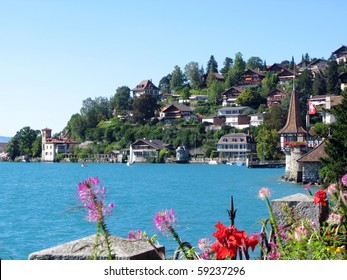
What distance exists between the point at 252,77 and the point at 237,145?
23440mm

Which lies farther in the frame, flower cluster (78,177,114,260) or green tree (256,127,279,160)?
green tree (256,127,279,160)

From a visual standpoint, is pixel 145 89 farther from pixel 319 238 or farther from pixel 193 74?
pixel 319 238

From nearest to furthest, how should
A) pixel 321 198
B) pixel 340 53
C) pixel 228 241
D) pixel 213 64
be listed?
pixel 228 241 < pixel 321 198 < pixel 340 53 < pixel 213 64

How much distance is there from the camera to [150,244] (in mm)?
2342

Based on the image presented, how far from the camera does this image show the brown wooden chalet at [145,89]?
5162 inches

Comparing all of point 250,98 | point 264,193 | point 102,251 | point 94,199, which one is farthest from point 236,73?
point 102,251

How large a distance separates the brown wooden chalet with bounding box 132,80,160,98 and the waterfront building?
1757cm

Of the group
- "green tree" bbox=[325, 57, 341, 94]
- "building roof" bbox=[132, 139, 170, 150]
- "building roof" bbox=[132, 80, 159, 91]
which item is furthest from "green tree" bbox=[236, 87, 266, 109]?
"building roof" bbox=[132, 80, 159, 91]

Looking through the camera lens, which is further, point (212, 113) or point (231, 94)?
point (231, 94)

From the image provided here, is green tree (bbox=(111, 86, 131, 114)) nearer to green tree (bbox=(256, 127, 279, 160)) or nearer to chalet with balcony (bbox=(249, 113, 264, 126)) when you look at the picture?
chalet with balcony (bbox=(249, 113, 264, 126))

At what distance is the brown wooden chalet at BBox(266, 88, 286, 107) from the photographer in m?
101

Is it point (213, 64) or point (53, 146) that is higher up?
point (213, 64)

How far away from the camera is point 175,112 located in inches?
4318

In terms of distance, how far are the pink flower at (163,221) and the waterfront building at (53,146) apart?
122598 mm
